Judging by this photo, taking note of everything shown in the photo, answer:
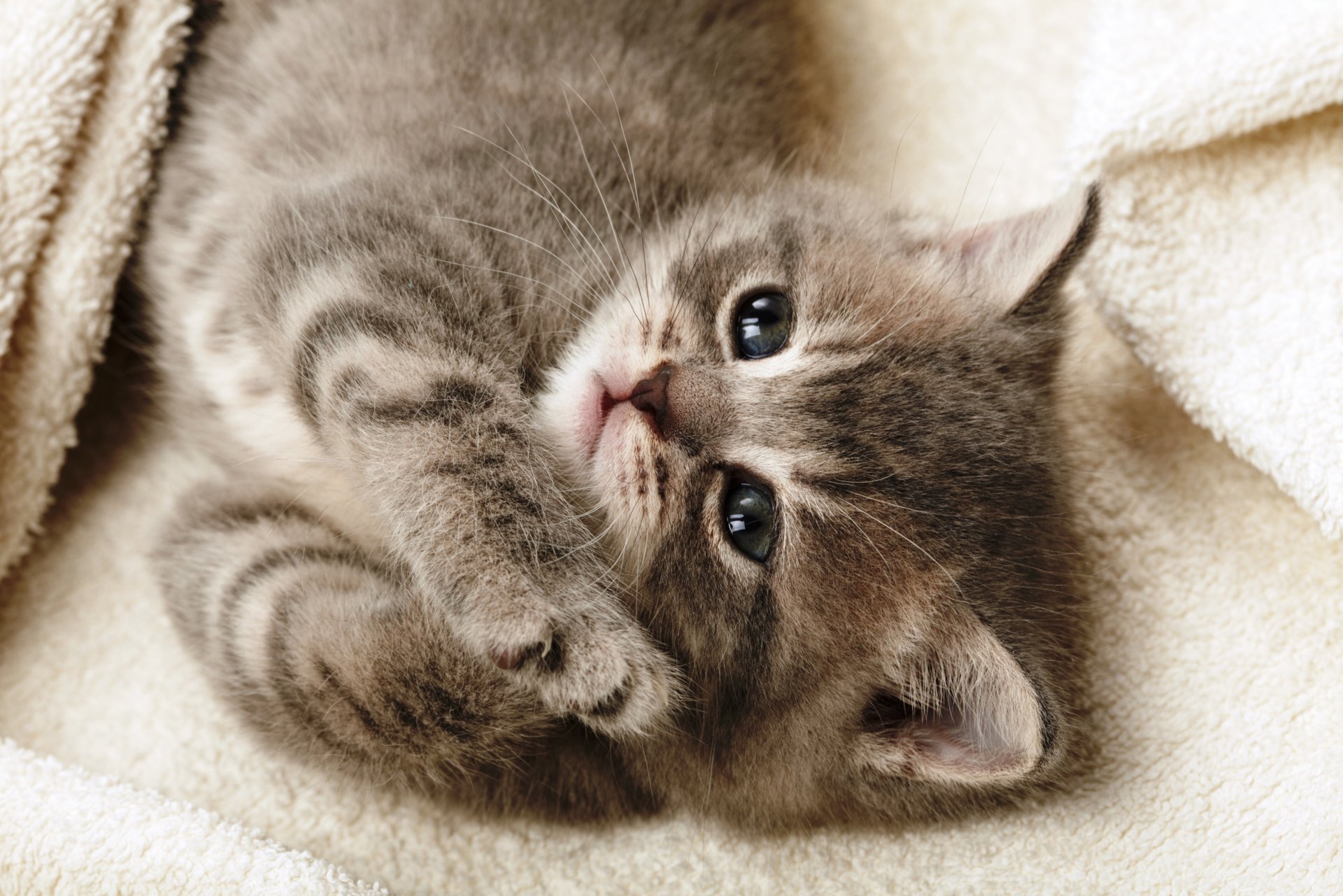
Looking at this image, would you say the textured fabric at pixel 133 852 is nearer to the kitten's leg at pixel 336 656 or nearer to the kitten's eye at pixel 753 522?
the kitten's leg at pixel 336 656

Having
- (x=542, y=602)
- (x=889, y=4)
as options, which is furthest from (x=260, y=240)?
(x=889, y=4)

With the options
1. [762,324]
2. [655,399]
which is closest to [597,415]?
[655,399]

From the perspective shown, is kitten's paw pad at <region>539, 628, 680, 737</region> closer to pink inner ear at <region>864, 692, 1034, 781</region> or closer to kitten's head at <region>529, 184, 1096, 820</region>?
kitten's head at <region>529, 184, 1096, 820</region>

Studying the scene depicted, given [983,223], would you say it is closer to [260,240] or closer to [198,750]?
[260,240]

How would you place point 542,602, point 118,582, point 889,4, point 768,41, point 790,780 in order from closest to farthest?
point 542,602 < point 790,780 < point 118,582 < point 768,41 < point 889,4

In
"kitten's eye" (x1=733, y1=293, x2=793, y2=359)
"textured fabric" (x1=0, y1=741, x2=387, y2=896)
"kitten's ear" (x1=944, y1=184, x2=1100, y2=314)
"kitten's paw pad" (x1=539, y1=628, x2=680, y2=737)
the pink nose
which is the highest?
"kitten's ear" (x1=944, y1=184, x2=1100, y2=314)

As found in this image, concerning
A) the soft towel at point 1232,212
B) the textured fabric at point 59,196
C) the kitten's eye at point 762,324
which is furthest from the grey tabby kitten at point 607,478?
the soft towel at point 1232,212

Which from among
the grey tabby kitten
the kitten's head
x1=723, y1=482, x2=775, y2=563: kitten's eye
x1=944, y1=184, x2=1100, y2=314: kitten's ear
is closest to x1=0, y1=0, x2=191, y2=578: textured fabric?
the grey tabby kitten
